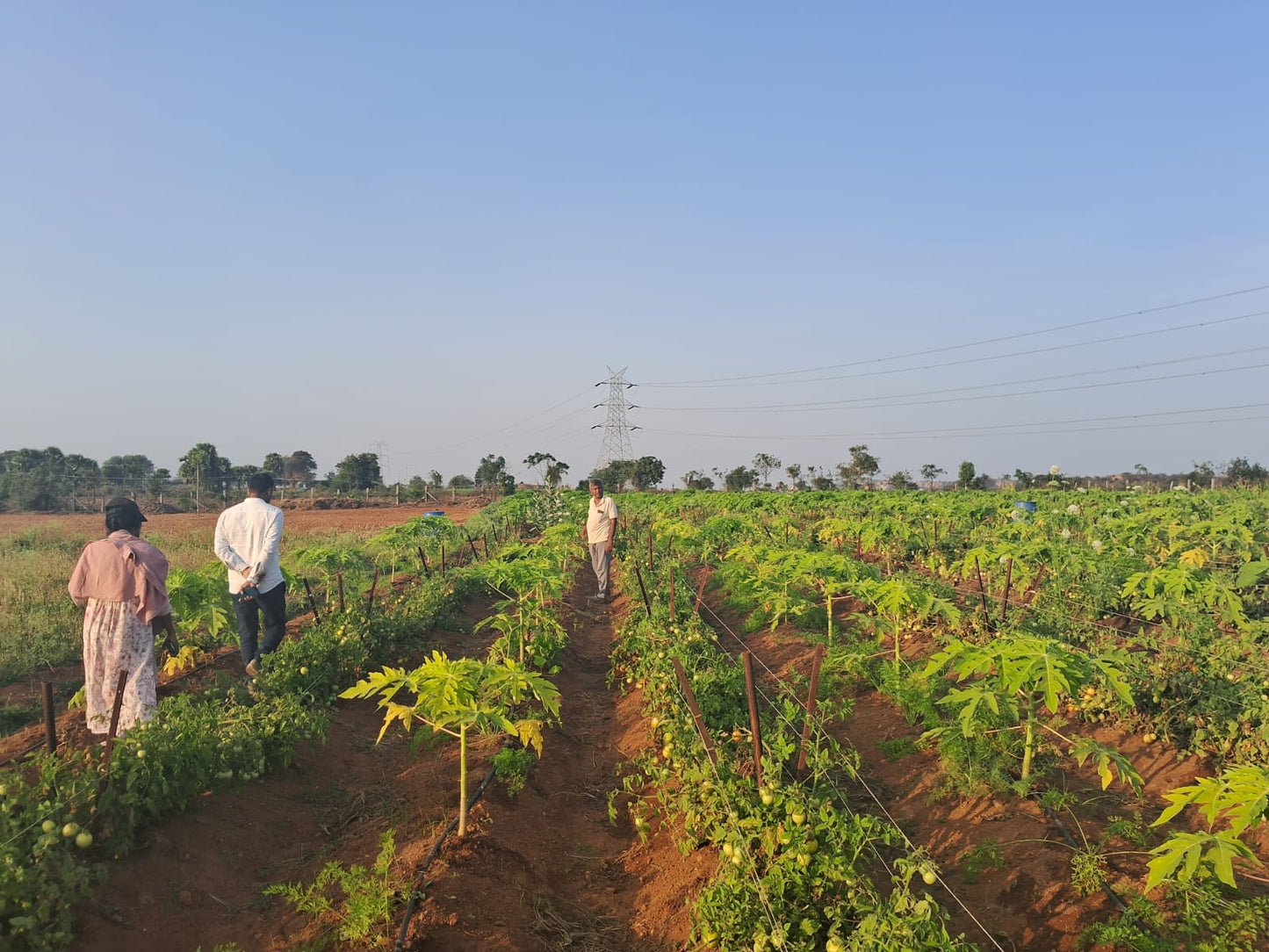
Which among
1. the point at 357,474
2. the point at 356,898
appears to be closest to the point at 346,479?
the point at 357,474

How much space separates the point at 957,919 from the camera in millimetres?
3500

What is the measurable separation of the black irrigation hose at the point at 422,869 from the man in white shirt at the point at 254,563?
9.90ft

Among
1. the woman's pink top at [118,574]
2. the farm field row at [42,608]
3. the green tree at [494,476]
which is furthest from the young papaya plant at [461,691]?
the green tree at [494,476]

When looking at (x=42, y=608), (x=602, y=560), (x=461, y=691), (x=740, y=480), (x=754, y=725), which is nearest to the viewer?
(x=461, y=691)

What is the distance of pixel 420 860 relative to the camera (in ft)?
12.4

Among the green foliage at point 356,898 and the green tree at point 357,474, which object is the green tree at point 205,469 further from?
the green foliage at point 356,898

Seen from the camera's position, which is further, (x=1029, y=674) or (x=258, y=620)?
(x=258, y=620)

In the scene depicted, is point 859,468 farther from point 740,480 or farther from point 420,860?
point 420,860

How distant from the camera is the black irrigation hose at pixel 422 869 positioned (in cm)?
306

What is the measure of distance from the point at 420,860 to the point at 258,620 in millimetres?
3817

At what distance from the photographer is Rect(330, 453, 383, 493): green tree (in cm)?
5425

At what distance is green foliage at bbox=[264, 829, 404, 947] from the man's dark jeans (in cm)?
332

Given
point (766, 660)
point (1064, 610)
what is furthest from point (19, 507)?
point (1064, 610)

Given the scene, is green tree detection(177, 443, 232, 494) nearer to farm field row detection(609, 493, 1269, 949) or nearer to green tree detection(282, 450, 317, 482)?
green tree detection(282, 450, 317, 482)
